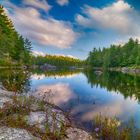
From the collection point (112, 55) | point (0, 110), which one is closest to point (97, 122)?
point (0, 110)

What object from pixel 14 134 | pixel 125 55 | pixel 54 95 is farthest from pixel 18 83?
pixel 125 55

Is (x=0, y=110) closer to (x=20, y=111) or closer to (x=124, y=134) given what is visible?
(x=20, y=111)

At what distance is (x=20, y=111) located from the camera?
41.4ft

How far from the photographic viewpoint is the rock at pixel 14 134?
8.88 metres

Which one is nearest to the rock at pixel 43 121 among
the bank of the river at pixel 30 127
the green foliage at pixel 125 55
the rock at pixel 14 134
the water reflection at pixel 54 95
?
the bank of the river at pixel 30 127

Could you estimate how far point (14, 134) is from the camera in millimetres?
9203

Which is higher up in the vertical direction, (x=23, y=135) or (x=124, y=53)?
(x=124, y=53)

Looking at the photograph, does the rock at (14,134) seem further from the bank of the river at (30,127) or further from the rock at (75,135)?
the rock at (75,135)

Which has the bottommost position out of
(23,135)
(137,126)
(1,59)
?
(137,126)

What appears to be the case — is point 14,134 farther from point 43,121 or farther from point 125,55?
point 125,55

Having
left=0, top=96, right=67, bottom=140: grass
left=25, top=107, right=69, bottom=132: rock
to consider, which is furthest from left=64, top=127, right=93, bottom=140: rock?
left=25, top=107, right=69, bottom=132: rock

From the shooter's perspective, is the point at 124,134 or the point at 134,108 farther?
the point at 134,108

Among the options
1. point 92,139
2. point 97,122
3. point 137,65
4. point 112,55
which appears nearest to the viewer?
point 92,139

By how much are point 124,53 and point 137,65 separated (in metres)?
22.2
